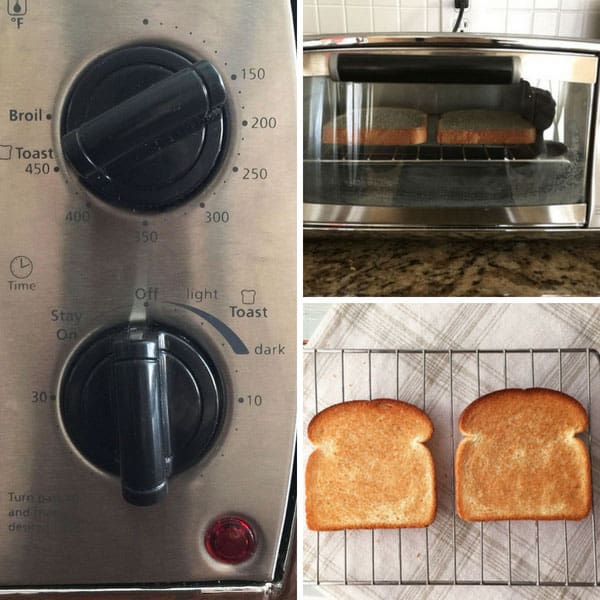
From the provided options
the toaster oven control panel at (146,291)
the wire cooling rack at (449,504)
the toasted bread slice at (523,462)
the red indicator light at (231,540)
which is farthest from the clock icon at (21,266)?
the toasted bread slice at (523,462)

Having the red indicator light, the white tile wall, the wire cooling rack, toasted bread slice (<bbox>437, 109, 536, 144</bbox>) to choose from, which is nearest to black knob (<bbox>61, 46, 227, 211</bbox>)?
the red indicator light

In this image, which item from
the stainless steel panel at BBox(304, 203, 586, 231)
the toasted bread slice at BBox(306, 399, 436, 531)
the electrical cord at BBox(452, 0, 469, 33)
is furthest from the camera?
the electrical cord at BBox(452, 0, 469, 33)

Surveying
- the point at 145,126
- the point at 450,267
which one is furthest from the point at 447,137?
the point at 145,126

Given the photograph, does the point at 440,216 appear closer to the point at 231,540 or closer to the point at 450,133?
the point at 450,133

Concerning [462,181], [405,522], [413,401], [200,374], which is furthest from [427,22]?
[200,374]

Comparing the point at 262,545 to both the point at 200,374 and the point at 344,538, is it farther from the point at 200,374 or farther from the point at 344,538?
the point at 344,538

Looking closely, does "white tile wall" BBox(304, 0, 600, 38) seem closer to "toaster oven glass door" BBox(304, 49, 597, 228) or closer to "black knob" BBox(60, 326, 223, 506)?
"toaster oven glass door" BBox(304, 49, 597, 228)

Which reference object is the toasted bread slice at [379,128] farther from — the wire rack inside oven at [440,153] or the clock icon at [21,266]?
the clock icon at [21,266]
